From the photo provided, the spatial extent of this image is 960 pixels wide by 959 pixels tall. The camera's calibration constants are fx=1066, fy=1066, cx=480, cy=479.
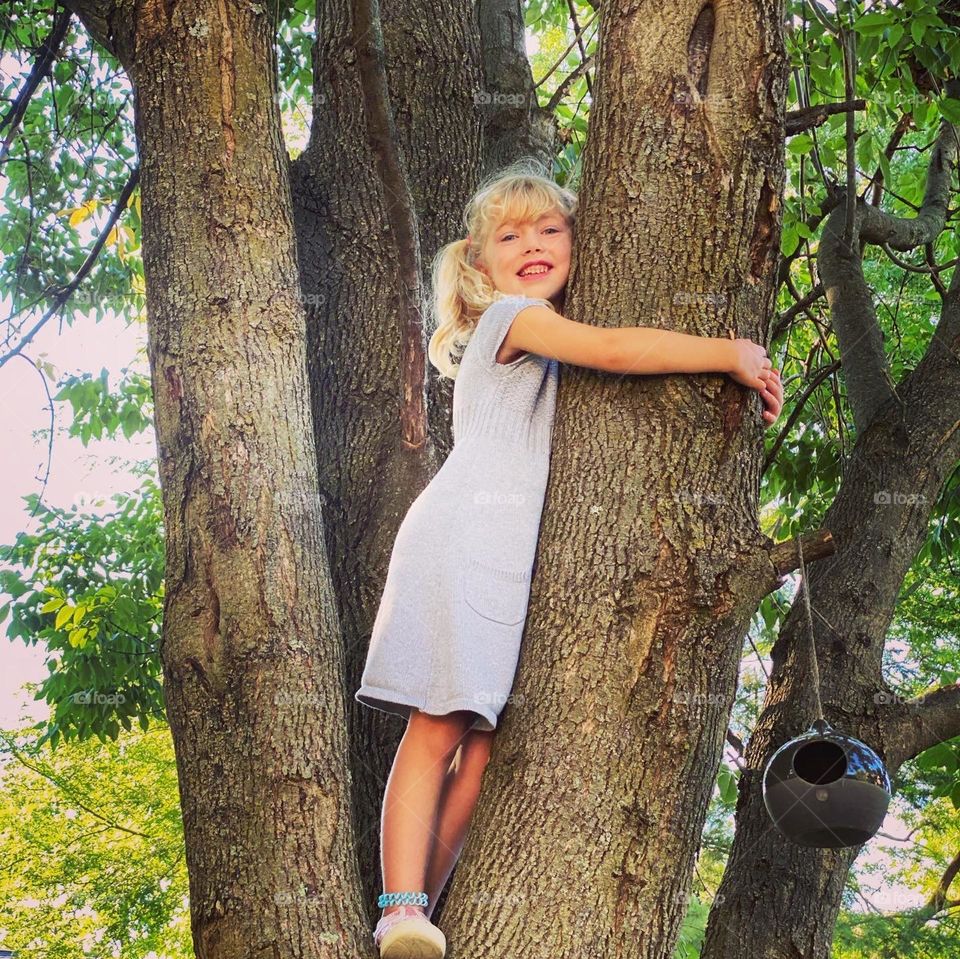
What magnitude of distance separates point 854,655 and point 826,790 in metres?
1.39

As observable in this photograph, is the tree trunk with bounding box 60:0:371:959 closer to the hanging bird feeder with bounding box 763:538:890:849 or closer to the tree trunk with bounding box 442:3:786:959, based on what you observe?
the tree trunk with bounding box 442:3:786:959

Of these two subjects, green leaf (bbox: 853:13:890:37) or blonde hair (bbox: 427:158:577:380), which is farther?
green leaf (bbox: 853:13:890:37)

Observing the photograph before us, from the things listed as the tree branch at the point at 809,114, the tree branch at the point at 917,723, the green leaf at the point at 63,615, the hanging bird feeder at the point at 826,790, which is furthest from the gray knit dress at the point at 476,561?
the green leaf at the point at 63,615

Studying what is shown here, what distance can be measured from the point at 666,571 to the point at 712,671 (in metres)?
0.20

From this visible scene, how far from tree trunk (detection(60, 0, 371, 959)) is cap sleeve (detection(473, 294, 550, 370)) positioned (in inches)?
16.6

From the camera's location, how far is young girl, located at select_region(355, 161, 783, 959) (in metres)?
2.03

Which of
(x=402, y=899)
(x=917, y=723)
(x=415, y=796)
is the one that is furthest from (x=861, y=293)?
(x=402, y=899)

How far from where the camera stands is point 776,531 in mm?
5461

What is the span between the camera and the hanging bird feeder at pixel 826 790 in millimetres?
2168

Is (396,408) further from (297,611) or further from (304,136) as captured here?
(304,136)

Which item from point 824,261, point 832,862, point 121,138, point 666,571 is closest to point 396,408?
point 666,571

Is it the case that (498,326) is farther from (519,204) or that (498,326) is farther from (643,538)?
(643,538)

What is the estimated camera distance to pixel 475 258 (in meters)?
2.88

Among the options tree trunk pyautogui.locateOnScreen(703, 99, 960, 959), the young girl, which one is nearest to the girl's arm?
the young girl
